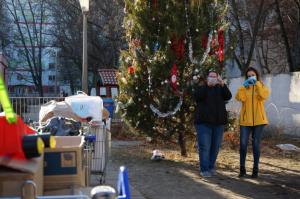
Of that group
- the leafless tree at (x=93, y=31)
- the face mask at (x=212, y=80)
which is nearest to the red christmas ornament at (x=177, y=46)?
the face mask at (x=212, y=80)

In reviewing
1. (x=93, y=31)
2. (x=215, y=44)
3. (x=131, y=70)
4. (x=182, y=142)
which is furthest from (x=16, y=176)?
(x=93, y=31)

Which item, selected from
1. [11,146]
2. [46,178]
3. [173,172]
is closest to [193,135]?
[173,172]

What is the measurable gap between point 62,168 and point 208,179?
5132 mm

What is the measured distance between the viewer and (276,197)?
766cm

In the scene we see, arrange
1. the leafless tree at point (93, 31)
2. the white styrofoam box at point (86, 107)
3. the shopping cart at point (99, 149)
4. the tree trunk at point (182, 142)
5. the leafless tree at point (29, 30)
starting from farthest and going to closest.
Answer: the leafless tree at point (29, 30), the leafless tree at point (93, 31), the tree trunk at point (182, 142), the white styrofoam box at point (86, 107), the shopping cart at point (99, 149)

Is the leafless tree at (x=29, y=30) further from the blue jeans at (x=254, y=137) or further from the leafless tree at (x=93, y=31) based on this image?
the blue jeans at (x=254, y=137)

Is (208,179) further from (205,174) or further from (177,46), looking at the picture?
(177,46)

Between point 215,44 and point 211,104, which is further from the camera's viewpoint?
point 215,44

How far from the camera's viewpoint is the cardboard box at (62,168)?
13.5 ft

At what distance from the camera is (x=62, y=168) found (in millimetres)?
4195

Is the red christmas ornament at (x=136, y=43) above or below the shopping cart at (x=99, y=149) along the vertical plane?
above

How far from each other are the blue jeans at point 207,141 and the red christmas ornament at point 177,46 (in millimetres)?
2045

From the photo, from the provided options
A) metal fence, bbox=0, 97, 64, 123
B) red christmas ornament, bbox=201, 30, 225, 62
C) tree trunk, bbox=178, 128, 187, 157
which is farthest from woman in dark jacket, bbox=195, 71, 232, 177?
metal fence, bbox=0, 97, 64, 123

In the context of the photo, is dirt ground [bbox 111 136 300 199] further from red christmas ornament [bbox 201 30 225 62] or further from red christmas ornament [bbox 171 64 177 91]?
red christmas ornament [bbox 201 30 225 62]
